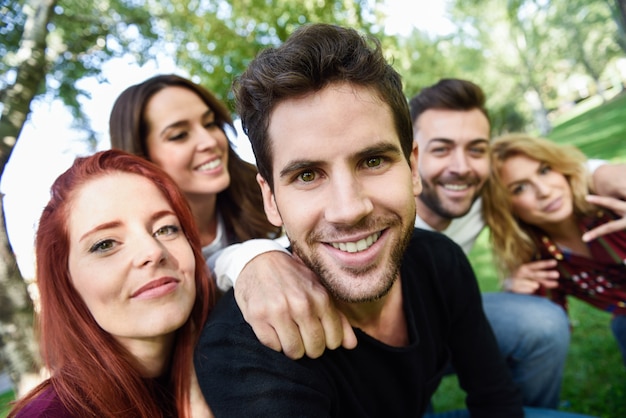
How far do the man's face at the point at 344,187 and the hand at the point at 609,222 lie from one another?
1.60 m

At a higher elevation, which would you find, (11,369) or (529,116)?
(529,116)

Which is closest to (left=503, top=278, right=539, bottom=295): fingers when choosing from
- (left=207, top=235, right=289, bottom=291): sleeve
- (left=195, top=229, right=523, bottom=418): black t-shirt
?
(left=195, top=229, right=523, bottom=418): black t-shirt

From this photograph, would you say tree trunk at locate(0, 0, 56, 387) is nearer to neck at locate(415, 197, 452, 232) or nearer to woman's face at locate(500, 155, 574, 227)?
neck at locate(415, 197, 452, 232)

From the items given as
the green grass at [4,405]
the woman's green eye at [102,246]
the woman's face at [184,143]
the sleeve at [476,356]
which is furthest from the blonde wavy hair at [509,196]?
the green grass at [4,405]

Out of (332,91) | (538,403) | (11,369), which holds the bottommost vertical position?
(538,403)

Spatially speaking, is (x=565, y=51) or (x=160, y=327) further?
(x=565, y=51)

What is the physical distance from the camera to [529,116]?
41844 millimetres

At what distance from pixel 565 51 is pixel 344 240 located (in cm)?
3805

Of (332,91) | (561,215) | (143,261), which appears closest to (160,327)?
(143,261)

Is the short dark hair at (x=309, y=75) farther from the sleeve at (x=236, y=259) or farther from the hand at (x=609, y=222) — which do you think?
the hand at (x=609, y=222)

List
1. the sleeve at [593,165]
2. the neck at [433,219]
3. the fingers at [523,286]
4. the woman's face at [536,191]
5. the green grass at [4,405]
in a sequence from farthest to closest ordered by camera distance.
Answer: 1. the neck at [433,219]
2. the fingers at [523,286]
3. the sleeve at [593,165]
4. the woman's face at [536,191]
5. the green grass at [4,405]

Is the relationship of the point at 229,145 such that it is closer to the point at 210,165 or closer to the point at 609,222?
the point at 210,165

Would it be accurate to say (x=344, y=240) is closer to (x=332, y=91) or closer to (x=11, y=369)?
(x=332, y=91)

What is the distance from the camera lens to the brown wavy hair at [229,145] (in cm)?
292
